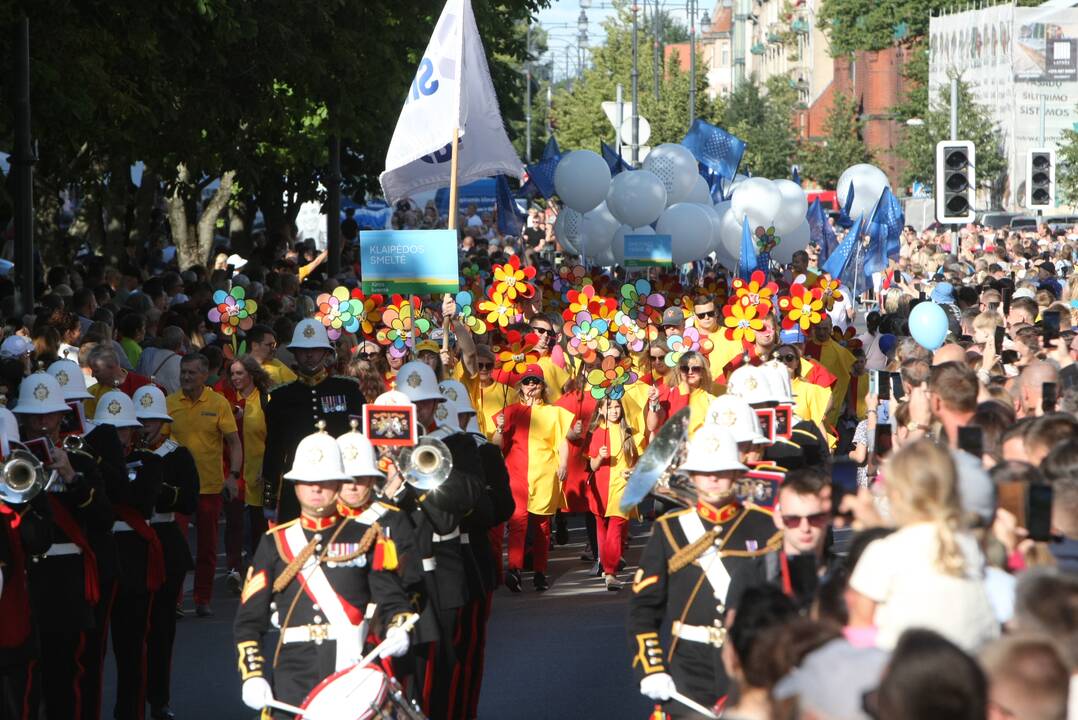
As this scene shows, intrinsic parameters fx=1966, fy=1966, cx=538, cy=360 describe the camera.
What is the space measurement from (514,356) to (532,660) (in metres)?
3.45

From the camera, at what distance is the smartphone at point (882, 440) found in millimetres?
8578

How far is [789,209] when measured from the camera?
25281 millimetres

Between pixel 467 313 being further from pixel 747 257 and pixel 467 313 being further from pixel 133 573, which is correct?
pixel 747 257

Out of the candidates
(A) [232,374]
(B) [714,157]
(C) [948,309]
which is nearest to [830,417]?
(C) [948,309]

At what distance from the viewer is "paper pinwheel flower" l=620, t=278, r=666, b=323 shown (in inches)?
722

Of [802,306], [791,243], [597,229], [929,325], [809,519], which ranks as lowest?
[809,519]

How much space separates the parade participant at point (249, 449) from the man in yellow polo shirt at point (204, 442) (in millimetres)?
374

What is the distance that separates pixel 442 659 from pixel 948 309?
9.95 m

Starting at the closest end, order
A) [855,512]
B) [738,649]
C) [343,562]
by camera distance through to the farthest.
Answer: [738,649] < [855,512] < [343,562]

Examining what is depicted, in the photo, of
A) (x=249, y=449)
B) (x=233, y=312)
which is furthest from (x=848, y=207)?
(x=249, y=449)

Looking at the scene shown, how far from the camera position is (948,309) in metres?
17.8

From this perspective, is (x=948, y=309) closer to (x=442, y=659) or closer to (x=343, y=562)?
(x=442, y=659)

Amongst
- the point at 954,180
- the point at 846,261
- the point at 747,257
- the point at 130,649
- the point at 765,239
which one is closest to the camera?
the point at 130,649

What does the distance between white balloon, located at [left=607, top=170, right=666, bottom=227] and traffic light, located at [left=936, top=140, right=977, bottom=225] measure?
231 inches
